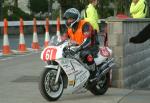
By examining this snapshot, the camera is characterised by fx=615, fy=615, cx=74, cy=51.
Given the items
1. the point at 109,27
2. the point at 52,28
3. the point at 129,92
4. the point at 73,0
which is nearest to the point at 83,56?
the point at 129,92

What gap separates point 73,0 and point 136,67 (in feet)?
103

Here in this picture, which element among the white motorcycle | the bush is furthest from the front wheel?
the bush

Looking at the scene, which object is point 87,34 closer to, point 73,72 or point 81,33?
point 81,33

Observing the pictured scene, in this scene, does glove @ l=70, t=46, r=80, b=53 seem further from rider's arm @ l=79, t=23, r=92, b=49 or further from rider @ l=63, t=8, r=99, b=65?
rider's arm @ l=79, t=23, r=92, b=49

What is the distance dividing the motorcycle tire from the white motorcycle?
92 mm

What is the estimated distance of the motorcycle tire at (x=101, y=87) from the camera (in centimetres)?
1027

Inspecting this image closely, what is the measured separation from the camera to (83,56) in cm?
992

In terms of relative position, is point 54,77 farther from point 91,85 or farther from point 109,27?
point 109,27

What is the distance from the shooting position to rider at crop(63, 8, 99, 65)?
9.79 metres

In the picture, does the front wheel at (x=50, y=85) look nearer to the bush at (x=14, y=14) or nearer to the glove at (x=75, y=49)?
the glove at (x=75, y=49)

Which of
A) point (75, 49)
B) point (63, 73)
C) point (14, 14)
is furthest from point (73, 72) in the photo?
point (14, 14)

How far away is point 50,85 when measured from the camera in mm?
9328

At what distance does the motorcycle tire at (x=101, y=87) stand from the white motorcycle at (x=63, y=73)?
0.09 meters

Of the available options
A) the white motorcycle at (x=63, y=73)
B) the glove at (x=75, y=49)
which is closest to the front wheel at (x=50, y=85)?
the white motorcycle at (x=63, y=73)
